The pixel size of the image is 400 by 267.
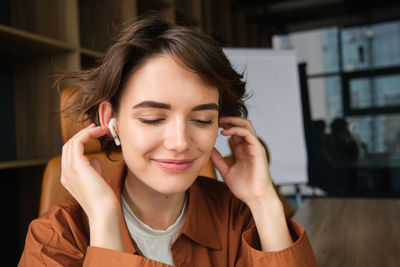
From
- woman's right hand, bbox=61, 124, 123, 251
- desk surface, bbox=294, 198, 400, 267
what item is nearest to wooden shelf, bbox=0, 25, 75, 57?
woman's right hand, bbox=61, 124, 123, 251

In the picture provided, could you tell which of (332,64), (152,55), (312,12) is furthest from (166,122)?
(312,12)

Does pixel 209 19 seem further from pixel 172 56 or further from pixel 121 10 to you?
pixel 172 56

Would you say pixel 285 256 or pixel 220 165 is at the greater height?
pixel 220 165

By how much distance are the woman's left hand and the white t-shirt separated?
0.23 meters

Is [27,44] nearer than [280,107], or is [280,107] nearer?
[27,44]

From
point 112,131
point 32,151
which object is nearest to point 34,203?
point 32,151

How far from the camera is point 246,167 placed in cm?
106

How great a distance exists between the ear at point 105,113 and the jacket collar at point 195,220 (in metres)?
0.15

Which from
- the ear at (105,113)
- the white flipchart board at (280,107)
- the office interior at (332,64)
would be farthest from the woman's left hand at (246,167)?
the office interior at (332,64)

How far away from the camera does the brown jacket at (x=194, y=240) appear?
76 centimetres

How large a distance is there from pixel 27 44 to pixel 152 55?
1.19 metres

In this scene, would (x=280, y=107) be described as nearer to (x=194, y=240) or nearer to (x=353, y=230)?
(x=353, y=230)

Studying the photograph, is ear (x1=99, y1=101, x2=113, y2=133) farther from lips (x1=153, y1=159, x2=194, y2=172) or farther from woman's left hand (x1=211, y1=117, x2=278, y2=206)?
woman's left hand (x1=211, y1=117, x2=278, y2=206)

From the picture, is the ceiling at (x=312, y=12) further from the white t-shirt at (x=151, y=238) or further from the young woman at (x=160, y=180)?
the white t-shirt at (x=151, y=238)
